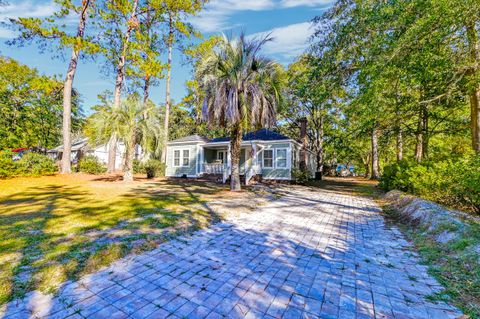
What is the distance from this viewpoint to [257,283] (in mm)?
2781

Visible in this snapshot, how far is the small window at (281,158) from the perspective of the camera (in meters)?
16.0

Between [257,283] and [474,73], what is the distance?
991 centimetres

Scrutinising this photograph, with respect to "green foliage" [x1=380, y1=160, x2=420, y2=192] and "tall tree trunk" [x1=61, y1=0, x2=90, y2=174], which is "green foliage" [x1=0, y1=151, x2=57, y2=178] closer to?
"tall tree trunk" [x1=61, y1=0, x2=90, y2=174]

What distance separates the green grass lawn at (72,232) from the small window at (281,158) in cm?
971

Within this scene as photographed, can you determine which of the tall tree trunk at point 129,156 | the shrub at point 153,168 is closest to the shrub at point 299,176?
the shrub at point 153,168

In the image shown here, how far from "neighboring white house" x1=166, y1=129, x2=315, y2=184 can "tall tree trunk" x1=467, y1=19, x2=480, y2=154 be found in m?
9.04

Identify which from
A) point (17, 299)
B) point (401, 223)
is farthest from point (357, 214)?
point (17, 299)

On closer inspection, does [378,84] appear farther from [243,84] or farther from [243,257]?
[243,257]

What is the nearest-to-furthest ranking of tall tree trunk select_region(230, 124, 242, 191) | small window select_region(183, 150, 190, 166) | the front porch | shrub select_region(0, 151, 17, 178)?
tall tree trunk select_region(230, 124, 242, 191) < shrub select_region(0, 151, 17, 178) < the front porch < small window select_region(183, 150, 190, 166)

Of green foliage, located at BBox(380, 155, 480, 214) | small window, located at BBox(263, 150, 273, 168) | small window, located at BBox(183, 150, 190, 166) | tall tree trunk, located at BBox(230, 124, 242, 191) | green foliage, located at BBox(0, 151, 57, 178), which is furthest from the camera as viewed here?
small window, located at BBox(183, 150, 190, 166)

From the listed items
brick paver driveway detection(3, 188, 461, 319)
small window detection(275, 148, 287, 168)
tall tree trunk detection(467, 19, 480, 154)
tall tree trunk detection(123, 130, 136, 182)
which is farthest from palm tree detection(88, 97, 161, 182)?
tall tree trunk detection(467, 19, 480, 154)

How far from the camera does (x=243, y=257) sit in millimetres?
3559

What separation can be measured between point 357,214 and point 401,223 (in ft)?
3.94

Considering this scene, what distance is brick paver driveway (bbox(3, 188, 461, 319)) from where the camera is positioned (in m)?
2.25
